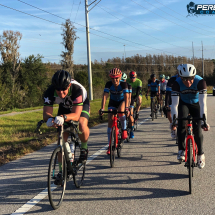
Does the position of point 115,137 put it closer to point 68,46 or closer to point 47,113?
point 47,113

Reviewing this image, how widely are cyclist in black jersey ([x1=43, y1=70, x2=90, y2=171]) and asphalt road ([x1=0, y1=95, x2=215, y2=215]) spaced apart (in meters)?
0.73

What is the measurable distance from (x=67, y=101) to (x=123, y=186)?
1642mm

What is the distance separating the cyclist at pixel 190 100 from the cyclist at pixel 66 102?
165cm

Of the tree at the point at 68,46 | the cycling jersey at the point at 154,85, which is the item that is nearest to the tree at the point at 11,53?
the tree at the point at 68,46

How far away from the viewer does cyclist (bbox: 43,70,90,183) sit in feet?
12.8

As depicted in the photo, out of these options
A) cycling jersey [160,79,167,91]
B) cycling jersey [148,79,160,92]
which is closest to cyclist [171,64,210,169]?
cycling jersey [148,79,160,92]

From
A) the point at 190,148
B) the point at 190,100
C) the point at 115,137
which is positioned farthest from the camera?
the point at 115,137

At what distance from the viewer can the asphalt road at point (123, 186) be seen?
3.74 m

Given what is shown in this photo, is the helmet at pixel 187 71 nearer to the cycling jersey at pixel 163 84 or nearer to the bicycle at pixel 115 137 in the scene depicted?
the bicycle at pixel 115 137

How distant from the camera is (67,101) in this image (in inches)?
175

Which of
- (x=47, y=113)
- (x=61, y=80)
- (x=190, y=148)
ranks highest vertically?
(x=61, y=80)

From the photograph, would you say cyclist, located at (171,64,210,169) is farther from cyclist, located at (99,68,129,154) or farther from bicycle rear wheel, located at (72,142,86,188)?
cyclist, located at (99,68,129,154)

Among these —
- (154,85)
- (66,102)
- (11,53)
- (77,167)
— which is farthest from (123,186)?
(11,53)

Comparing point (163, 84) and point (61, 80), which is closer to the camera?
point (61, 80)
